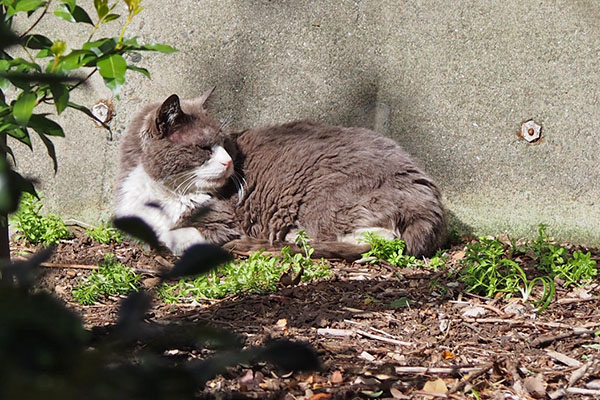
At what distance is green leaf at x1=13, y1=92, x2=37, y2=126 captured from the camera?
151cm

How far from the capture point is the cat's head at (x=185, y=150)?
4.17 metres

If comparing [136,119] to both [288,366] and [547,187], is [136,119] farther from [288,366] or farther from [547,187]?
[288,366]

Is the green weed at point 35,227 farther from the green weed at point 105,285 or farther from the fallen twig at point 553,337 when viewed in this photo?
the fallen twig at point 553,337

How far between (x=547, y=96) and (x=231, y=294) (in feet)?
7.59

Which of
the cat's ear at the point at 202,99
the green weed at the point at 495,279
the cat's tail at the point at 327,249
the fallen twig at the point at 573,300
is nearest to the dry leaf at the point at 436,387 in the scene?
the green weed at the point at 495,279

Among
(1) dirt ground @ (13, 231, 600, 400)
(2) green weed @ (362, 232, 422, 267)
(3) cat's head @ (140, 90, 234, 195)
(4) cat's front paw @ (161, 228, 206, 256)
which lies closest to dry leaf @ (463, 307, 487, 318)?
(1) dirt ground @ (13, 231, 600, 400)

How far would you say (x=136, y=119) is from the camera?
434cm

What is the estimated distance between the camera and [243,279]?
10.5ft

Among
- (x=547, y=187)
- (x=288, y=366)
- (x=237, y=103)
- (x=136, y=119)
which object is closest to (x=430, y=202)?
(x=547, y=187)

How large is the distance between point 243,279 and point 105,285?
0.66 meters

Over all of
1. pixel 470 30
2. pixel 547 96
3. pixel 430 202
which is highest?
pixel 470 30

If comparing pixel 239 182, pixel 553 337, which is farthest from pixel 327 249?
pixel 553 337

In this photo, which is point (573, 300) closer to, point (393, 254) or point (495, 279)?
point (495, 279)

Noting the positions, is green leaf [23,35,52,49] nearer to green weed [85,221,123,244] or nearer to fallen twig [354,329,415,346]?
fallen twig [354,329,415,346]
